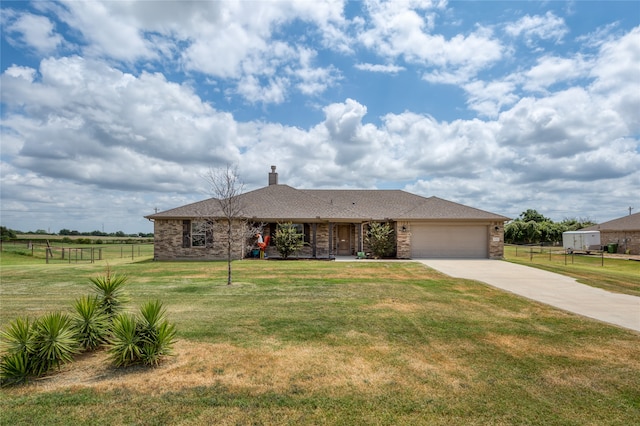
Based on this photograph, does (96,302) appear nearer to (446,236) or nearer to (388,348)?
(388,348)

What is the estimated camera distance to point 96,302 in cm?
544

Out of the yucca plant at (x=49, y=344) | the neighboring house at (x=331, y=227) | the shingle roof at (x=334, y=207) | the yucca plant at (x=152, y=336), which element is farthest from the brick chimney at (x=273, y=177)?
the yucca plant at (x=49, y=344)

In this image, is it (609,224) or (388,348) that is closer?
(388,348)

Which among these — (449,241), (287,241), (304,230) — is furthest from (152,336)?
(449,241)

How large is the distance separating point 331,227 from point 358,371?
17090 mm

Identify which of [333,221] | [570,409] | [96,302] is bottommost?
[570,409]

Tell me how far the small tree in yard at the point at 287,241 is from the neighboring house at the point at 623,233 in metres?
28.7

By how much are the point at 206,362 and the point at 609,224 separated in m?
40.8

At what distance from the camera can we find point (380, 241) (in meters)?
21.2

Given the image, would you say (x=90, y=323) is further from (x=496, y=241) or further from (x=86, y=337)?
(x=496, y=241)

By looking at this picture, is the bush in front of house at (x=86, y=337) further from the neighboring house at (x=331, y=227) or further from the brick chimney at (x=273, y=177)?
the brick chimney at (x=273, y=177)

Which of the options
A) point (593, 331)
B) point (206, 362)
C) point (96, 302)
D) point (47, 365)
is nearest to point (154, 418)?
point (206, 362)

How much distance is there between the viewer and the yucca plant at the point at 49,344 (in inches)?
177

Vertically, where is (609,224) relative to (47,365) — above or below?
above
